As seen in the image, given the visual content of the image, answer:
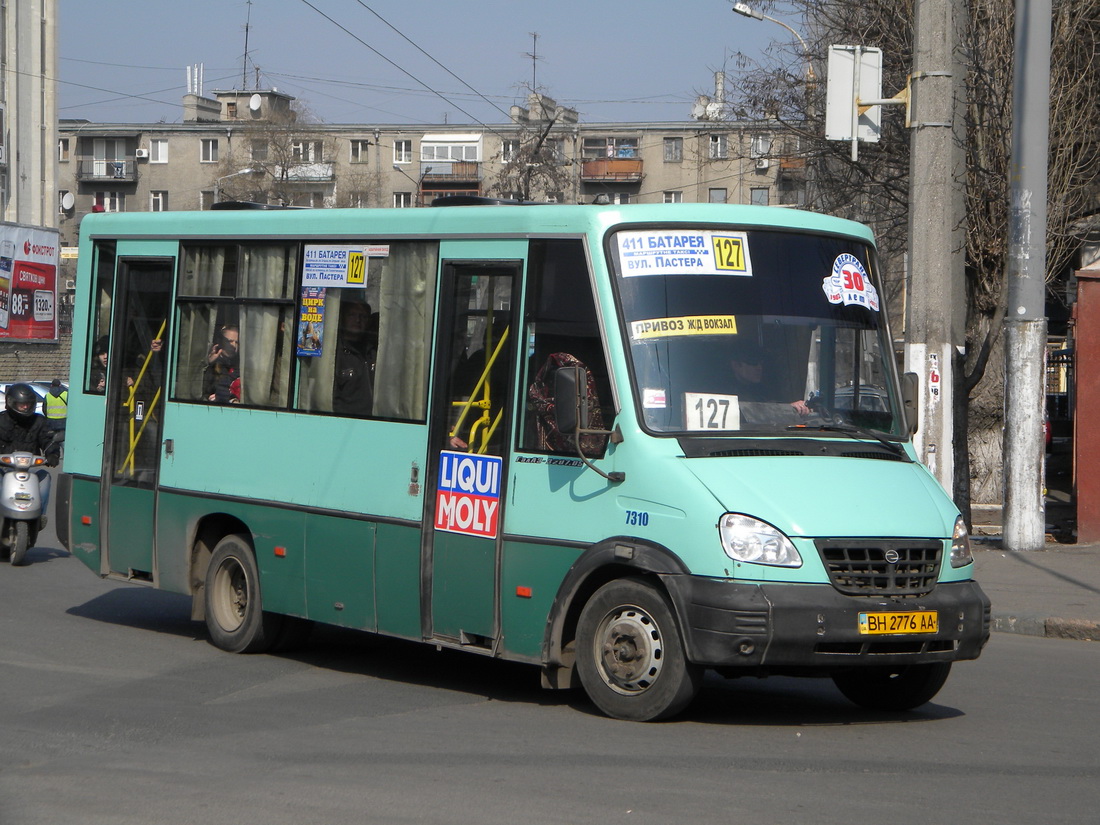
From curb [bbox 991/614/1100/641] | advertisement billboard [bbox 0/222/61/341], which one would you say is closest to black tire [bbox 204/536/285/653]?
curb [bbox 991/614/1100/641]

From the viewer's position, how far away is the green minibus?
22.0ft

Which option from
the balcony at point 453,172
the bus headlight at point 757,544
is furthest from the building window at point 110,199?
the bus headlight at point 757,544

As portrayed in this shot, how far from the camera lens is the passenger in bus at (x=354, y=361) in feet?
27.6

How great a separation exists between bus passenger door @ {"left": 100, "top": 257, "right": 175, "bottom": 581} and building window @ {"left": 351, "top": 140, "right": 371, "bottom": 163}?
75243 millimetres

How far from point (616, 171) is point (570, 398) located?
247ft

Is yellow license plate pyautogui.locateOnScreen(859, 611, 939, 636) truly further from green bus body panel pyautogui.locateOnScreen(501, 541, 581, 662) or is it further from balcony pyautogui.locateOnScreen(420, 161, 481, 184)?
balcony pyautogui.locateOnScreen(420, 161, 481, 184)

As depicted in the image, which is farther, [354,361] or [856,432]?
[354,361]

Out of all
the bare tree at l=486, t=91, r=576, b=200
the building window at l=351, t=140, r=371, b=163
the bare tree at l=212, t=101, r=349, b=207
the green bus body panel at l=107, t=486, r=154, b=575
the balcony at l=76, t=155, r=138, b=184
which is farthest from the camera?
the balcony at l=76, t=155, r=138, b=184

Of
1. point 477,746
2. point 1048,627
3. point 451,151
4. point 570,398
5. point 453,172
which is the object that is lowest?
point 477,746

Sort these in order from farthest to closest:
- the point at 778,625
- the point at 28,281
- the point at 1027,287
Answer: the point at 28,281 < the point at 1027,287 < the point at 778,625

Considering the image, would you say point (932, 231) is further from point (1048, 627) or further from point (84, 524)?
point (84, 524)

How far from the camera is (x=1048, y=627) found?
10.7 m

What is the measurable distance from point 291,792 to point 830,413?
329cm

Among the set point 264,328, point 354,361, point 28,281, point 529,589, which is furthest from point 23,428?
point 28,281
